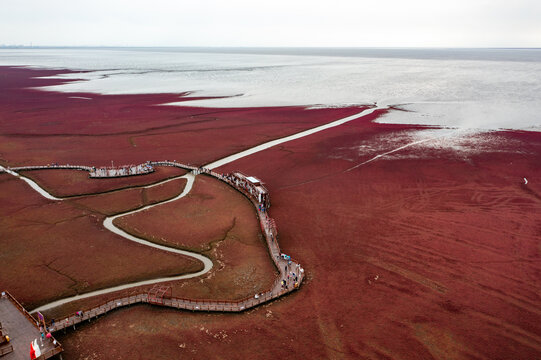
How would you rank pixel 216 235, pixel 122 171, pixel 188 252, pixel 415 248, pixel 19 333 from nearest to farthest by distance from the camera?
pixel 19 333
pixel 415 248
pixel 188 252
pixel 216 235
pixel 122 171

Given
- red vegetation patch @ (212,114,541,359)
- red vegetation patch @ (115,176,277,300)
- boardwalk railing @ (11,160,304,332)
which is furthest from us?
red vegetation patch @ (115,176,277,300)

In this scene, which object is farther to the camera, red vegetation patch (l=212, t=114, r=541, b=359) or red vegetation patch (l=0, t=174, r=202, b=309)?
red vegetation patch (l=0, t=174, r=202, b=309)

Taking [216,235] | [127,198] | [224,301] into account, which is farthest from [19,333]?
[127,198]

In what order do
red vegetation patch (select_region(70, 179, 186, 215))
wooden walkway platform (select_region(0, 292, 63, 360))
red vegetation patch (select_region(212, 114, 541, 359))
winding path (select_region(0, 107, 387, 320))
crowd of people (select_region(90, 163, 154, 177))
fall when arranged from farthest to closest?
crowd of people (select_region(90, 163, 154, 177))
red vegetation patch (select_region(70, 179, 186, 215))
winding path (select_region(0, 107, 387, 320))
red vegetation patch (select_region(212, 114, 541, 359))
wooden walkway platform (select_region(0, 292, 63, 360))

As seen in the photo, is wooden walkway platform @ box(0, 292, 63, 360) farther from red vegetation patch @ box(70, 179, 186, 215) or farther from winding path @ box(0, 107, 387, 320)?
red vegetation patch @ box(70, 179, 186, 215)

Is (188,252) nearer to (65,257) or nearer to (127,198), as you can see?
(65,257)

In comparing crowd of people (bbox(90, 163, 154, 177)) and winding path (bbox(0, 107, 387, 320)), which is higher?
crowd of people (bbox(90, 163, 154, 177))

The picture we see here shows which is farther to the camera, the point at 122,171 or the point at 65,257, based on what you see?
the point at 122,171

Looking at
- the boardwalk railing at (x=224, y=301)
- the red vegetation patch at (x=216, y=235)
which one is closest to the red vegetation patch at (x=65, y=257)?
the red vegetation patch at (x=216, y=235)

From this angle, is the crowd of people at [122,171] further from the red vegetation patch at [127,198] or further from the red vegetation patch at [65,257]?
the red vegetation patch at [65,257]

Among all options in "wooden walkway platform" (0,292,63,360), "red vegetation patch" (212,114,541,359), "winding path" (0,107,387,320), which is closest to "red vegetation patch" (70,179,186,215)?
"winding path" (0,107,387,320)
